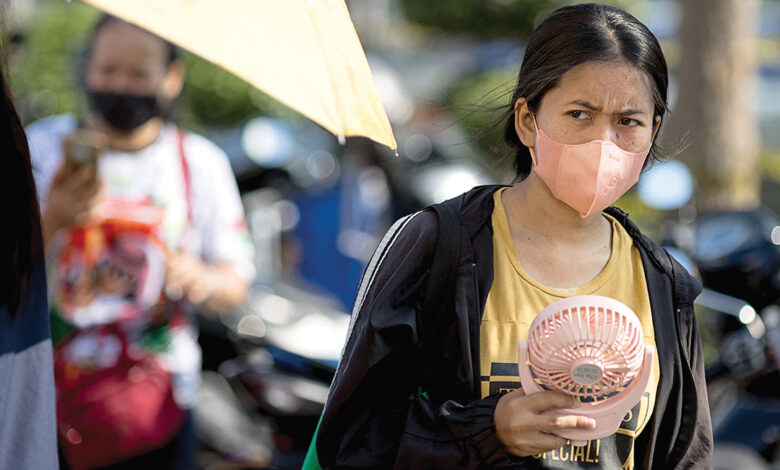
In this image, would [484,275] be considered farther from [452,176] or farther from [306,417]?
[452,176]

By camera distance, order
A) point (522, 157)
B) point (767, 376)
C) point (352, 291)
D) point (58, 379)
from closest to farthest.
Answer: point (522, 157), point (58, 379), point (767, 376), point (352, 291)

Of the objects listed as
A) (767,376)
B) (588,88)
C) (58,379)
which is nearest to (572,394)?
(588,88)

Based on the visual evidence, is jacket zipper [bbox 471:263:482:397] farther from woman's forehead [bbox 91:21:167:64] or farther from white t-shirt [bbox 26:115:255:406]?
woman's forehead [bbox 91:21:167:64]

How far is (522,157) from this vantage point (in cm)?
217

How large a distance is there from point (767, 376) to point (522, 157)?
6.72 ft

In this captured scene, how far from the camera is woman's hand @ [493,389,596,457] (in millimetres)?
1723

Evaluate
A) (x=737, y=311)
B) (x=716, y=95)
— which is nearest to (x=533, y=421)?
(x=737, y=311)

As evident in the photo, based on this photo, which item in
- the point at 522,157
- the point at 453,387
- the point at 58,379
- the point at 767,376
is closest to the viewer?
the point at 453,387

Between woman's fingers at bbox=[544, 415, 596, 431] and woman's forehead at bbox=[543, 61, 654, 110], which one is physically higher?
woman's forehead at bbox=[543, 61, 654, 110]

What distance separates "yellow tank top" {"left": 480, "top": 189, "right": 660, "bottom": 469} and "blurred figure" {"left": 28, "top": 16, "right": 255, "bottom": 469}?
1.50 metres

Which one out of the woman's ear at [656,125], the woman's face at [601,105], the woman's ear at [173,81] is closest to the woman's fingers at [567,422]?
the woman's face at [601,105]

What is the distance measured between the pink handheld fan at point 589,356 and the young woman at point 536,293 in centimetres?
8

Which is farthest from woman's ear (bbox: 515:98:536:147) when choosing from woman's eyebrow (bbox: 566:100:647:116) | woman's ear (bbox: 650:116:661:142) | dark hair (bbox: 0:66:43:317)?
dark hair (bbox: 0:66:43:317)

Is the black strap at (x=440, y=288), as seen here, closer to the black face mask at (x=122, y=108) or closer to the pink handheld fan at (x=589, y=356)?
the pink handheld fan at (x=589, y=356)
